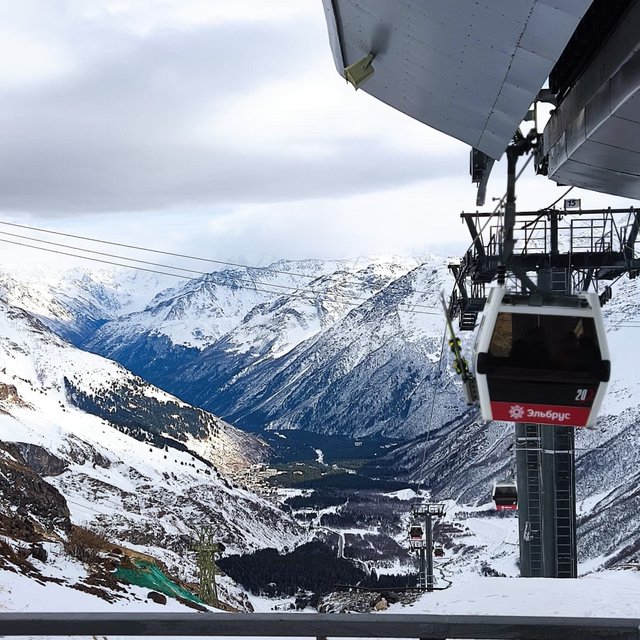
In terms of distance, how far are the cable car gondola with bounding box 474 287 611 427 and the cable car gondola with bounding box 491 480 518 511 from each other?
21.2 meters

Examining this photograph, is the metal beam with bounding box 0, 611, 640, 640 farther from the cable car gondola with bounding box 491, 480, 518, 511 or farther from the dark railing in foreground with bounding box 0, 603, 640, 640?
the cable car gondola with bounding box 491, 480, 518, 511

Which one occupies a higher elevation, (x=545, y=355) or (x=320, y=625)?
(x=545, y=355)

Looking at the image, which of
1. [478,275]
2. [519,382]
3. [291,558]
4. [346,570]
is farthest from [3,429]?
[519,382]

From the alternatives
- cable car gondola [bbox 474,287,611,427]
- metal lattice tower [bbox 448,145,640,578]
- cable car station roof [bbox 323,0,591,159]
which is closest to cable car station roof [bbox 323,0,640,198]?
cable car station roof [bbox 323,0,591,159]

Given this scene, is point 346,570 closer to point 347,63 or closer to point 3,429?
point 3,429

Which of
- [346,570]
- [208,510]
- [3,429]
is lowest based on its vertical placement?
[346,570]

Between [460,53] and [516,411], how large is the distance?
4.77 metres

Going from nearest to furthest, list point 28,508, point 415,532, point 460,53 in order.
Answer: point 460,53 → point 415,532 → point 28,508

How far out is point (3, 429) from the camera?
16750 cm

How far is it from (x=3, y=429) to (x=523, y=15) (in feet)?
578

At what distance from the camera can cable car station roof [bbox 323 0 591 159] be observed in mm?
5176

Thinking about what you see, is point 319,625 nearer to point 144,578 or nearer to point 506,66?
point 506,66

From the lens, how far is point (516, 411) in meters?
9.57

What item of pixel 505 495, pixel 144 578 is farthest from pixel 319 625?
pixel 505 495
